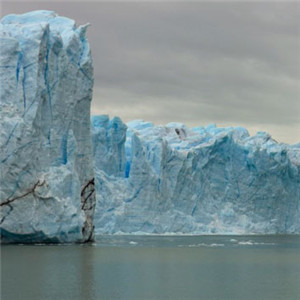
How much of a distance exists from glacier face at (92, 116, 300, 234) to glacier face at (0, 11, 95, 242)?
1184 cm

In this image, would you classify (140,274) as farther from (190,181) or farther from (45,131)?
(190,181)

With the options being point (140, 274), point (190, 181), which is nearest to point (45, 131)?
point (140, 274)

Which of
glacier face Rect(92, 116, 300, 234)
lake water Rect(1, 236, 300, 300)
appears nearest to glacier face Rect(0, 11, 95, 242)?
lake water Rect(1, 236, 300, 300)

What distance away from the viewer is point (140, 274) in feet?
63.2

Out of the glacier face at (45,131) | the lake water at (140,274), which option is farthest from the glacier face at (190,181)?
the lake water at (140,274)

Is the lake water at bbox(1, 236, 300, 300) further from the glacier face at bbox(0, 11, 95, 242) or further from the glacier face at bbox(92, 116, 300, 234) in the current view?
the glacier face at bbox(92, 116, 300, 234)

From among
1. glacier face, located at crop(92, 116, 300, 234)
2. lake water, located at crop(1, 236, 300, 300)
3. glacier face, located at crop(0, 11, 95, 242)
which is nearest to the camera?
lake water, located at crop(1, 236, 300, 300)

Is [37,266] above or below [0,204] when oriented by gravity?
below

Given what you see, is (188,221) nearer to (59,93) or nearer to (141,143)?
(141,143)

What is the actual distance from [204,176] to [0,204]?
24026 mm

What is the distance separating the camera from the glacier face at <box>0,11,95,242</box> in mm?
26031

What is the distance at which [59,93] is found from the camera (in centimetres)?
2903

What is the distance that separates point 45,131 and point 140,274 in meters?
10.3

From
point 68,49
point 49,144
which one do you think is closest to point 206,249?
point 49,144
